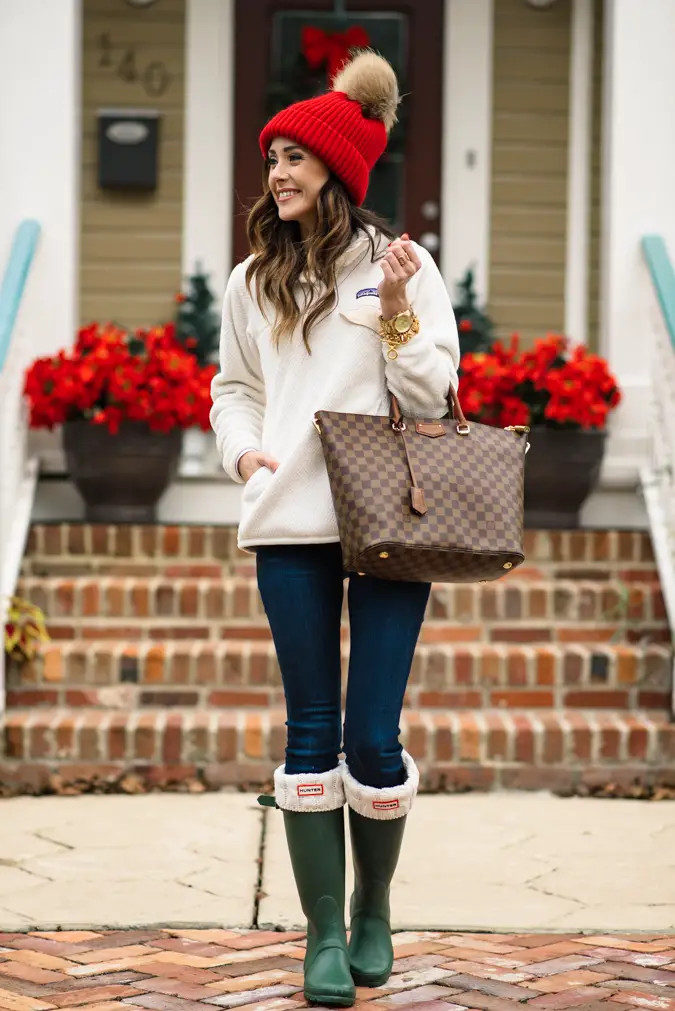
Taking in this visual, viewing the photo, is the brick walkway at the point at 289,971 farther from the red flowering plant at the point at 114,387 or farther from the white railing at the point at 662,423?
the red flowering plant at the point at 114,387

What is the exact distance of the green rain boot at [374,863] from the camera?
2.40 m

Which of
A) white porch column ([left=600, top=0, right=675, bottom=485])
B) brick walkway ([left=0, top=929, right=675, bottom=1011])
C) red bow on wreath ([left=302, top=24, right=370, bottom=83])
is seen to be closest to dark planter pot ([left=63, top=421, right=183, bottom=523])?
white porch column ([left=600, top=0, right=675, bottom=485])

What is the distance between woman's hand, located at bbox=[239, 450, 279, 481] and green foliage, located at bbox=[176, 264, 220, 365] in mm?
3536

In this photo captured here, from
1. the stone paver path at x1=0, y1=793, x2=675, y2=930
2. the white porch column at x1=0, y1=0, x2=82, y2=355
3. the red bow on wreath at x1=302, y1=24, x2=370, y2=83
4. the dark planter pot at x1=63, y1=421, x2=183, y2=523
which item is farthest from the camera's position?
the red bow on wreath at x1=302, y1=24, x2=370, y2=83

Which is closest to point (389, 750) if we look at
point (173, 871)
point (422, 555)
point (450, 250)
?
point (422, 555)

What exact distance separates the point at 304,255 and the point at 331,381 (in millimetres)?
247

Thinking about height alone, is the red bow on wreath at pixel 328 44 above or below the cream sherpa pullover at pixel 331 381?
above

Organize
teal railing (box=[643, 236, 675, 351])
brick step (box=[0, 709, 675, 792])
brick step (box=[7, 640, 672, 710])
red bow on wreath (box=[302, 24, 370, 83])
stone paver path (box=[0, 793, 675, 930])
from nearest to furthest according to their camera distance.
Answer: stone paver path (box=[0, 793, 675, 930])
brick step (box=[0, 709, 675, 792])
brick step (box=[7, 640, 672, 710])
teal railing (box=[643, 236, 675, 351])
red bow on wreath (box=[302, 24, 370, 83])

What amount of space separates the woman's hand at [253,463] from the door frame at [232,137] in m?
3.80

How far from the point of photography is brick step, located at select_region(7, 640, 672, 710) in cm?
439

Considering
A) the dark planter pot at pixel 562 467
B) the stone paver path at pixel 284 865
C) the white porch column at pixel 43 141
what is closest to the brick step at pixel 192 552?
the dark planter pot at pixel 562 467

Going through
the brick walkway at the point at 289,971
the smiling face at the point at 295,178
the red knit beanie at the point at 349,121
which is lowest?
the brick walkway at the point at 289,971

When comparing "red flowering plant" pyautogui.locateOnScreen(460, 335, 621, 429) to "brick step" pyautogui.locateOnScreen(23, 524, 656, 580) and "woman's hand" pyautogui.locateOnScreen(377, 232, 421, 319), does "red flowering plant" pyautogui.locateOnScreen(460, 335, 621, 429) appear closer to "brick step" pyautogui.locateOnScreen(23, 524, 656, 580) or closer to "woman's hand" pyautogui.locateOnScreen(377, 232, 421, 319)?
"brick step" pyautogui.locateOnScreen(23, 524, 656, 580)

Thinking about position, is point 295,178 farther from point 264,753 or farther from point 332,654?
point 264,753
